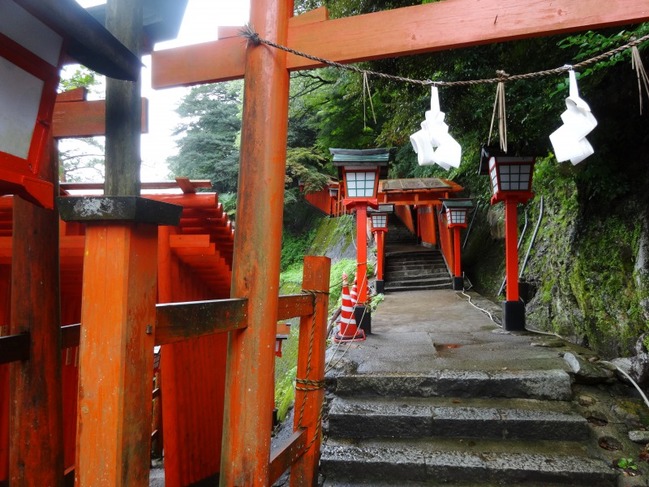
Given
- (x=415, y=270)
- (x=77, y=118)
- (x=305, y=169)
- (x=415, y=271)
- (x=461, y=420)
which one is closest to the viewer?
(x=77, y=118)

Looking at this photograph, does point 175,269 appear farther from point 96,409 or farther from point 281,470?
point 96,409

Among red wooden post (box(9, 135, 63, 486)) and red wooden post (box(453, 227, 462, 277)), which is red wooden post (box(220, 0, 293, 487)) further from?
red wooden post (box(453, 227, 462, 277))

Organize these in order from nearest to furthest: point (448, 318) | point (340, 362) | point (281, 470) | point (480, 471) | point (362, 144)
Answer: point (281, 470) → point (480, 471) → point (340, 362) → point (448, 318) → point (362, 144)

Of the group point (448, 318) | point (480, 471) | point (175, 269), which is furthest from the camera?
point (448, 318)

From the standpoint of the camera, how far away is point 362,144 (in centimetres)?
1761

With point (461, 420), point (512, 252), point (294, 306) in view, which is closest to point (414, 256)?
point (512, 252)

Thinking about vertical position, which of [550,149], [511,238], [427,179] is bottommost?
[511,238]

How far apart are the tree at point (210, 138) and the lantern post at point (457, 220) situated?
11146mm

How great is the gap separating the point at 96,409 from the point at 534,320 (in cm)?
795

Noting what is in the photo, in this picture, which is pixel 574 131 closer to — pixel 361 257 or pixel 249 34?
pixel 249 34

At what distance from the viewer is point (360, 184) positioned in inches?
299

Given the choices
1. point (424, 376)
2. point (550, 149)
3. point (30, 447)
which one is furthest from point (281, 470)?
point (550, 149)

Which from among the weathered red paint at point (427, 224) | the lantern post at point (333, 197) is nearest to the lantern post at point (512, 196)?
the weathered red paint at point (427, 224)

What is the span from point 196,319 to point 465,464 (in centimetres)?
307
